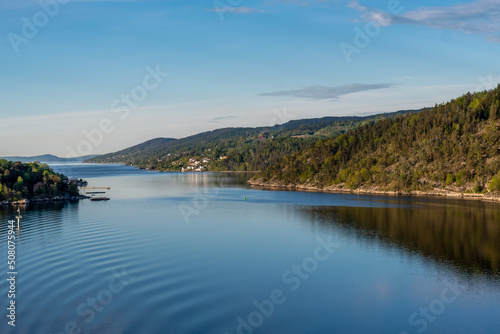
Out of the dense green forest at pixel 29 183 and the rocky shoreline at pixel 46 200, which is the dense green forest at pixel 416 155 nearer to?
the rocky shoreline at pixel 46 200

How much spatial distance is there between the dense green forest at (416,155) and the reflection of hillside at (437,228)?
26138mm

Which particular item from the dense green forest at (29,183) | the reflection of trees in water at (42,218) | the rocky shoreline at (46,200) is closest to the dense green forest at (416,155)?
the rocky shoreline at (46,200)

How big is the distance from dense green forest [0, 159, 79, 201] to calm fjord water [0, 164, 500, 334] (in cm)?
2579

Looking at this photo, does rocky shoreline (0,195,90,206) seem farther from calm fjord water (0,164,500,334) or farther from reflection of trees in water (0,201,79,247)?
calm fjord water (0,164,500,334)

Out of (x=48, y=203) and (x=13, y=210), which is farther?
(x=48, y=203)

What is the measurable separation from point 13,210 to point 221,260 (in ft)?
164

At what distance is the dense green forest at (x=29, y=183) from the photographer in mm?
83137

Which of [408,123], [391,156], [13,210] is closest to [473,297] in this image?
[13,210]

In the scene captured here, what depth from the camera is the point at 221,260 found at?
38.3 metres

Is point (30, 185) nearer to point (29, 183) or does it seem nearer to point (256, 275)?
point (29, 183)

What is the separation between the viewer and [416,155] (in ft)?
369

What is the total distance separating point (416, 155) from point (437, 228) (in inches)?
2511

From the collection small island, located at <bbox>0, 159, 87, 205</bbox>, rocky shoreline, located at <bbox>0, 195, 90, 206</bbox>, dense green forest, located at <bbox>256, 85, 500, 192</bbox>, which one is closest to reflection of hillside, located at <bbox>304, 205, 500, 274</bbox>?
dense green forest, located at <bbox>256, 85, 500, 192</bbox>

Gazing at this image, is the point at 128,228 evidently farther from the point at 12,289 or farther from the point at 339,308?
the point at 339,308
